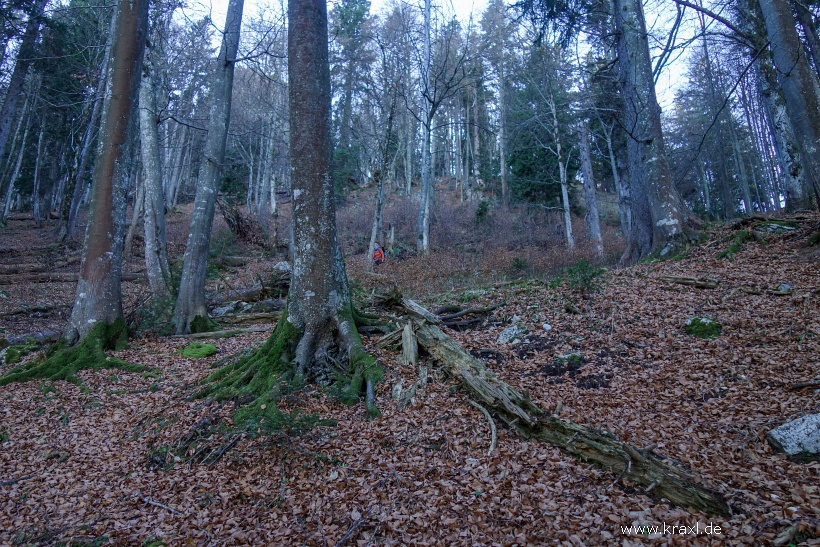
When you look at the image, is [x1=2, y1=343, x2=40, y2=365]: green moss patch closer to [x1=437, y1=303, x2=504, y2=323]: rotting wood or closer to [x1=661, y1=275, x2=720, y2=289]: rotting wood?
[x1=437, y1=303, x2=504, y2=323]: rotting wood

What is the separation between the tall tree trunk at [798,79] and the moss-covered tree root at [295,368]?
8.74 meters

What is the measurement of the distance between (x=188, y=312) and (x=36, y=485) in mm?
5575

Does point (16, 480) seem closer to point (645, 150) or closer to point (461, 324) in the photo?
point (461, 324)

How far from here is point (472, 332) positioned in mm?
7988

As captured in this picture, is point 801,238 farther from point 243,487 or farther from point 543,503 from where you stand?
point 243,487

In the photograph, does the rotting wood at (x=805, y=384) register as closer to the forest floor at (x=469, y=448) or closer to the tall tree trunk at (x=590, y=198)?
the forest floor at (x=469, y=448)

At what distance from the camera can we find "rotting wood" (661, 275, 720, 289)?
7926 mm

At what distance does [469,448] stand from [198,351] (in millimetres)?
6076

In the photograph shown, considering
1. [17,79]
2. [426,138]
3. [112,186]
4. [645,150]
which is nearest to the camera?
[112,186]

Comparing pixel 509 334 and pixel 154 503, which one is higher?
pixel 509 334

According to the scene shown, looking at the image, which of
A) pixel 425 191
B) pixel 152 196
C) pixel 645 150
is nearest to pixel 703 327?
pixel 645 150

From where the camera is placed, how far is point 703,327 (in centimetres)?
653

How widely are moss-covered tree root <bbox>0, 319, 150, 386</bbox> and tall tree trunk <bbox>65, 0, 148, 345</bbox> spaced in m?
0.27

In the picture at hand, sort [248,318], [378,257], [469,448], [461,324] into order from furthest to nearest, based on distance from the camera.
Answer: [378,257]
[248,318]
[461,324]
[469,448]
